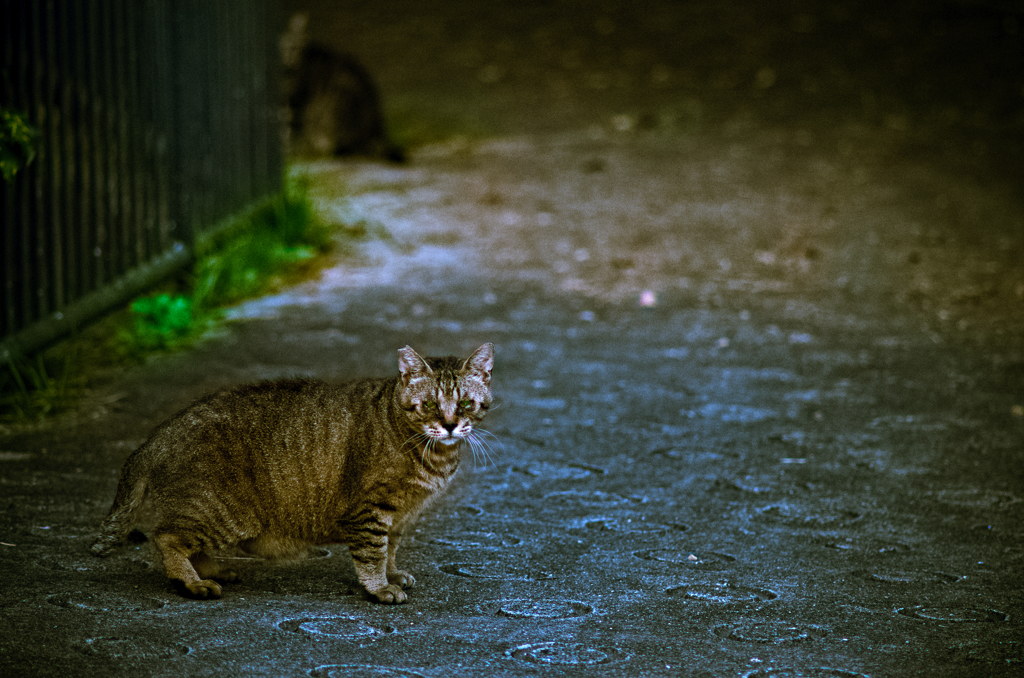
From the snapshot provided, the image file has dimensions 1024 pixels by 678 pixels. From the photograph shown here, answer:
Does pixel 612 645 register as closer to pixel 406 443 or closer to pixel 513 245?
pixel 406 443

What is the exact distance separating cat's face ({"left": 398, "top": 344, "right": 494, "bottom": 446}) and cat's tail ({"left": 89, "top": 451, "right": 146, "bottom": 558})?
0.87 m

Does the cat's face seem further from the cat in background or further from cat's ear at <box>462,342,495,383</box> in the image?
the cat in background

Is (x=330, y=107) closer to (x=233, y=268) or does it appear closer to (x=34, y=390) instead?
(x=233, y=268)

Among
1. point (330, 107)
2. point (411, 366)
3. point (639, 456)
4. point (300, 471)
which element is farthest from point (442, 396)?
point (330, 107)

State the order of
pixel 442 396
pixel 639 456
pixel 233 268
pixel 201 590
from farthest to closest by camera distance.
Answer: pixel 233 268 < pixel 639 456 < pixel 442 396 < pixel 201 590

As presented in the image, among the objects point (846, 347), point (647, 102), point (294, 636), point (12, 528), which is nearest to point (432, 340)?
point (846, 347)

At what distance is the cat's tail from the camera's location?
11.0 feet

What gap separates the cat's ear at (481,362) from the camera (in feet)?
11.8

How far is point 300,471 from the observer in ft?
11.5

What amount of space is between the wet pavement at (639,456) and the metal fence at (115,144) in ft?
2.33

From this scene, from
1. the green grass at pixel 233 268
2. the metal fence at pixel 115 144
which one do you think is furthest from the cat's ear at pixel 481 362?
the green grass at pixel 233 268

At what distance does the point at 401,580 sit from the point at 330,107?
8.46m

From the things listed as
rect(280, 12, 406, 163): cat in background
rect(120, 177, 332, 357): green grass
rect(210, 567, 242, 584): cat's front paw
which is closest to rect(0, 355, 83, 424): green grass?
rect(120, 177, 332, 357): green grass

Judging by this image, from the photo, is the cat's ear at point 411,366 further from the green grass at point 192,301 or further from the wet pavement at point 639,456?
the green grass at point 192,301
